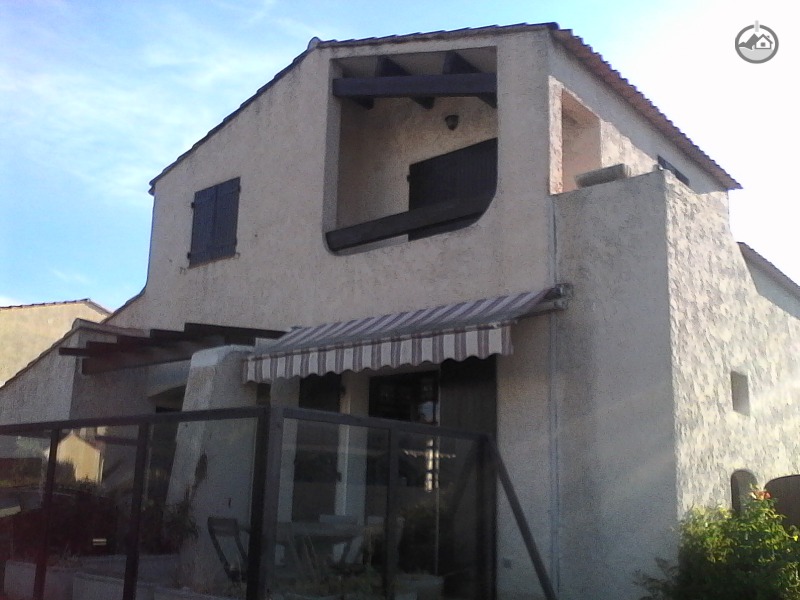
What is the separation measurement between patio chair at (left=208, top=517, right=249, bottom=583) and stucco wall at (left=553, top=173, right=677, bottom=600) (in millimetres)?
4140

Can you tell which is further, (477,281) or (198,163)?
(198,163)

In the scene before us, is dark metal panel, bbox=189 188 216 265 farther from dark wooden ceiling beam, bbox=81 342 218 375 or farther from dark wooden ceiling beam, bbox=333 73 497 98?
dark wooden ceiling beam, bbox=333 73 497 98

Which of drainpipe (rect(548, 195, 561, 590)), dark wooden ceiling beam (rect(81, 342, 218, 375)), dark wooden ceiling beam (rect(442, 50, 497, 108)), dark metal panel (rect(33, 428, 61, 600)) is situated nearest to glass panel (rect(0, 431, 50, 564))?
dark metal panel (rect(33, 428, 61, 600))

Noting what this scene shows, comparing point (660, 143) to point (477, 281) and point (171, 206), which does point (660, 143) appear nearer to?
point (477, 281)

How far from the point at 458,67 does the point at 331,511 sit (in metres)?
8.01

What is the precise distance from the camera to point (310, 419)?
777cm

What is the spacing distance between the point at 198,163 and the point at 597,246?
10103 mm

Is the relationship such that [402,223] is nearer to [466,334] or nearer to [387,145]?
[387,145]

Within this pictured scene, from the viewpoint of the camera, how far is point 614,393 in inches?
405

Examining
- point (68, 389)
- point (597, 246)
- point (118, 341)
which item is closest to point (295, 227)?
point (118, 341)

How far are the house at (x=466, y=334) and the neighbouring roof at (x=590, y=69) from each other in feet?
0.17

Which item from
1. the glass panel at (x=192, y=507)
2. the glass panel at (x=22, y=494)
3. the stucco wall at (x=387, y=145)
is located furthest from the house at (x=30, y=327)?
the glass panel at (x=192, y=507)

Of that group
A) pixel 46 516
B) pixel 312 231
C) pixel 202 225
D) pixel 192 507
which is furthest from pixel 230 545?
pixel 202 225

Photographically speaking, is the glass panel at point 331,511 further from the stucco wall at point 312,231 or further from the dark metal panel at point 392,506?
the stucco wall at point 312,231
